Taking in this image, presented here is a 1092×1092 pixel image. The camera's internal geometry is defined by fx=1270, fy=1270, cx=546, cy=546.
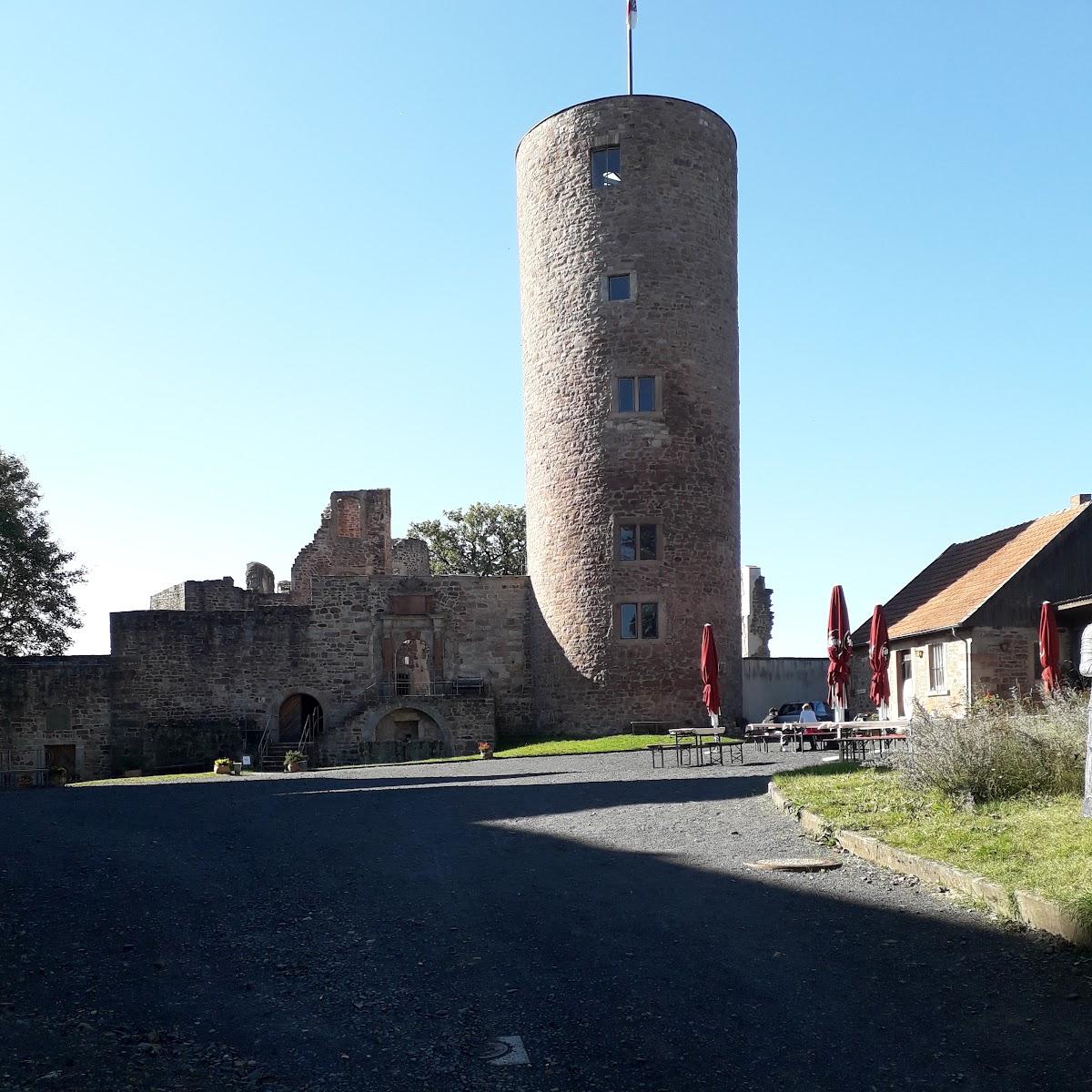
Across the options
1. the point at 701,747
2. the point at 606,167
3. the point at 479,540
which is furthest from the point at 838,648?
the point at 479,540

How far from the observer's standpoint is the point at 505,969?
645 cm

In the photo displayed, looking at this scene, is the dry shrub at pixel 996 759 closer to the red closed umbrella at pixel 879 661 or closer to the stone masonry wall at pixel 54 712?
the red closed umbrella at pixel 879 661

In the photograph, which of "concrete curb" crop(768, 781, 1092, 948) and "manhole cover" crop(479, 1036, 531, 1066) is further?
"concrete curb" crop(768, 781, 1092, 948)

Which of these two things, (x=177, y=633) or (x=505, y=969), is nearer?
(x=505, y=969)

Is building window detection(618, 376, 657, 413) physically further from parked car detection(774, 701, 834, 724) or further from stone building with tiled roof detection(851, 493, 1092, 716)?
parked car detection(774, 701, 834, 724)

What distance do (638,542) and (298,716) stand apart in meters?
10.6

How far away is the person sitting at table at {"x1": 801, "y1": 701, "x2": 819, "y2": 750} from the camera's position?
2225 centimetres

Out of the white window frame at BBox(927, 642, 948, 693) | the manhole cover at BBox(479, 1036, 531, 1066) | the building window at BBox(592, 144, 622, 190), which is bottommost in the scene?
the manhole cover at BBox(479, 1036, 531, 1066)

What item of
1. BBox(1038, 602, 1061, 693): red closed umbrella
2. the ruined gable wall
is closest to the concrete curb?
BBox(1038, 602, 1061, 693): red closed umbrella

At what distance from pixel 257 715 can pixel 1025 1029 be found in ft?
89.6

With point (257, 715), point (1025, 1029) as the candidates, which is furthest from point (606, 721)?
point (1025, 1029)

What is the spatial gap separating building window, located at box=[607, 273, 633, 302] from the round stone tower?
0.10 ft

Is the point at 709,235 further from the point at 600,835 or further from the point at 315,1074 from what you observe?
the point at 315,1074

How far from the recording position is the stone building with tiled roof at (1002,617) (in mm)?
25828
